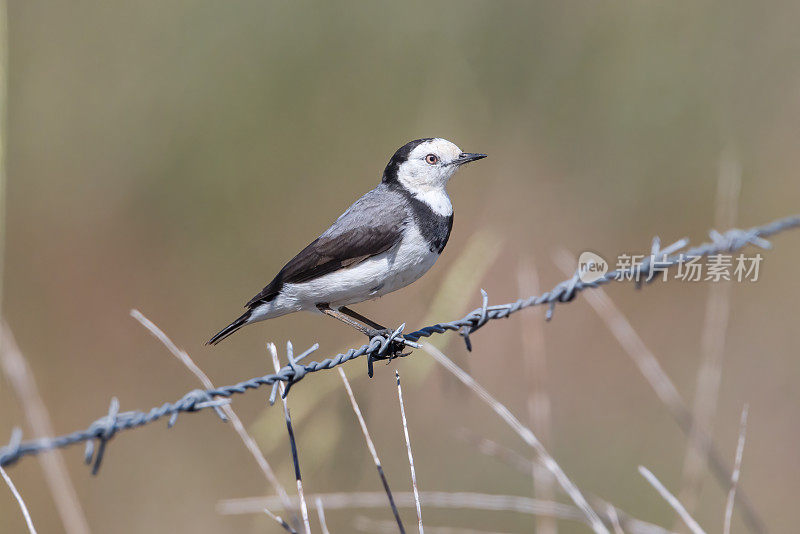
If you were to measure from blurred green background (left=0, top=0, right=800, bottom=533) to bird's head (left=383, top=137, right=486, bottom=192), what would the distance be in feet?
3.50

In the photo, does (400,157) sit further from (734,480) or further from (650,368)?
(734,480)

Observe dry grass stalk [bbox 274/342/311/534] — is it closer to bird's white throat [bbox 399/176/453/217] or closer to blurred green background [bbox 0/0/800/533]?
bird's white throat [bbox 399/176/453/217]

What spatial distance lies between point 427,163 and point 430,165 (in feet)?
0.06

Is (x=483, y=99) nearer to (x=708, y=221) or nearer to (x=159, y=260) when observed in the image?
(x=708, y=221)

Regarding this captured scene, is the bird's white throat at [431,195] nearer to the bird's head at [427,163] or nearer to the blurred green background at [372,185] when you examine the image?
the bird's head at [427,163]

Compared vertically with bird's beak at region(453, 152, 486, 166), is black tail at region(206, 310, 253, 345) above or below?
below

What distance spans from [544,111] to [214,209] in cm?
295

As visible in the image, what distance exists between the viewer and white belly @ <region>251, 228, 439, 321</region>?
3.85 meters

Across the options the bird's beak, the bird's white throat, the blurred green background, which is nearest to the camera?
the bird's white throat

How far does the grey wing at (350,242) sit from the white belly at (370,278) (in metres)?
0.03

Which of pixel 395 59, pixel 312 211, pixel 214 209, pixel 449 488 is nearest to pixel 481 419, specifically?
pixel 449 488

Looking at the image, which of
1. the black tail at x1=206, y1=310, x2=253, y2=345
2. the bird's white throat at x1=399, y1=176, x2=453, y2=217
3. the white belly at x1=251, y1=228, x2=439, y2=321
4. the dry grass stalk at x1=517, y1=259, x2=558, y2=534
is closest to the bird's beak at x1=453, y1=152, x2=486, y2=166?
the bird's white throat at x1=399, y1=176, x2=453, y2=217

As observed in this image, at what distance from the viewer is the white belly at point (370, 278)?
3.85m

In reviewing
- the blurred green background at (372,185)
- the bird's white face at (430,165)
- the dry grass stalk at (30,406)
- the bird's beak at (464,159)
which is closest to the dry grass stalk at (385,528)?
the blurred green background at (372,185)
